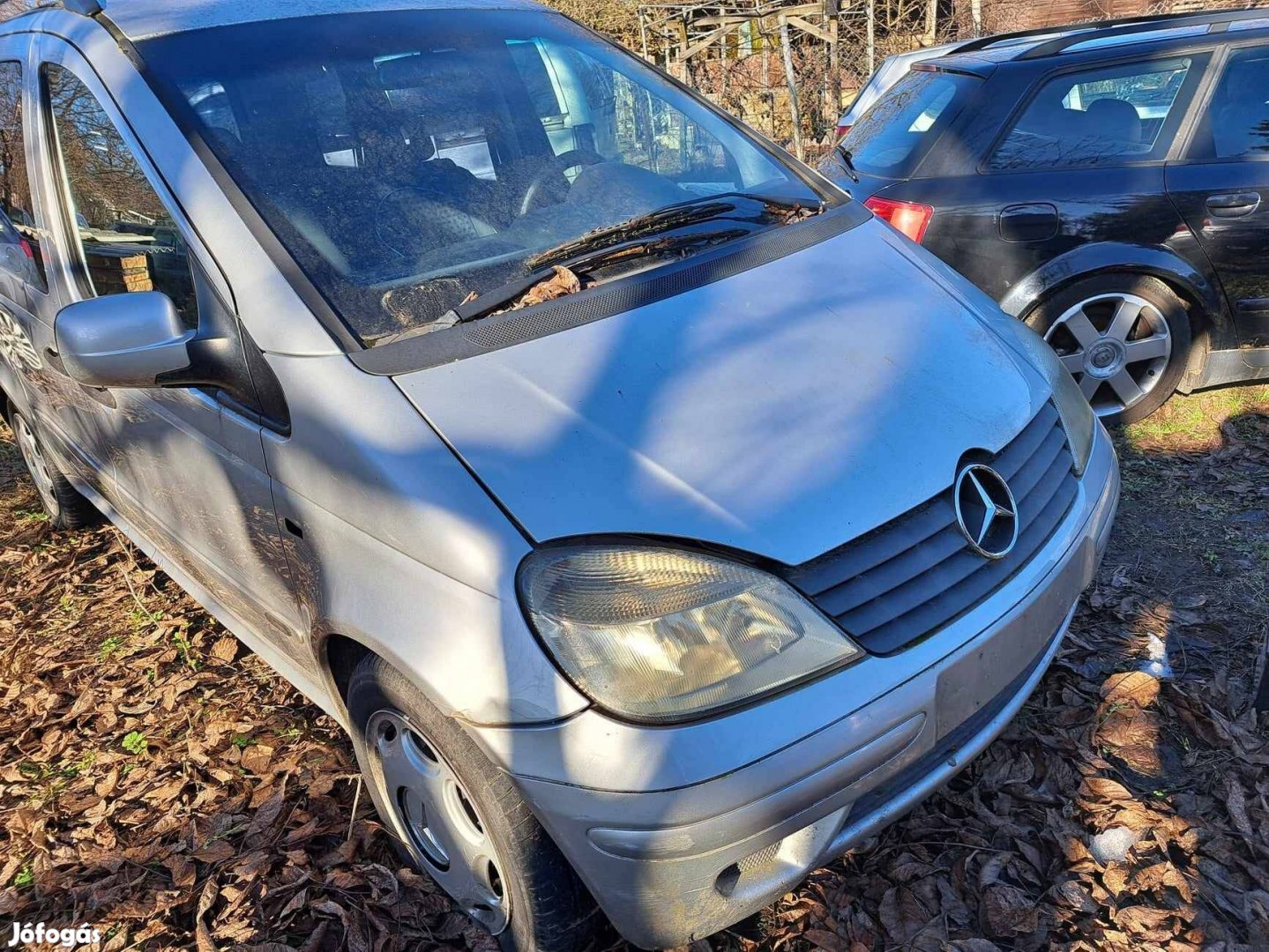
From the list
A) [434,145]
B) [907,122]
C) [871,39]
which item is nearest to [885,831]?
[434,145]

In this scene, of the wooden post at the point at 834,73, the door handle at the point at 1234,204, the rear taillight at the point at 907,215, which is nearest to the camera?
the door handle at the point at 1234,204

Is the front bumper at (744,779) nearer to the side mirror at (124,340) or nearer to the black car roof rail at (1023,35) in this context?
the side mirror at (124,340)

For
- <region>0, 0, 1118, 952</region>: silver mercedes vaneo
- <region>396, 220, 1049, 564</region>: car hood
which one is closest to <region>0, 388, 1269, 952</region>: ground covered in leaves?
<region>0, 0, 1118, 952</region>: silver mercedes vaneo

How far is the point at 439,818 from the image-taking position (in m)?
2.13

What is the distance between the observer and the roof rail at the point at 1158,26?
14.1 ft

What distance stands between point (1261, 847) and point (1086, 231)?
109 inches

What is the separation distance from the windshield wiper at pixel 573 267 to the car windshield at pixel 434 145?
1.7 inches

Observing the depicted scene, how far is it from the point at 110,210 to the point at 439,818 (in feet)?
6.18

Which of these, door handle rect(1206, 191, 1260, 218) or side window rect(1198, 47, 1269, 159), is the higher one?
side window rect(1198, 47, 1269, 159)

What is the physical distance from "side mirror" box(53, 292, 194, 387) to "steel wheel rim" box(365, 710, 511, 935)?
0.92 m

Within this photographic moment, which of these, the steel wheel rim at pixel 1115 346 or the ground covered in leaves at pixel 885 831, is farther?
the steel wheel rim at pixel 1115 346

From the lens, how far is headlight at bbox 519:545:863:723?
1677 millimetres

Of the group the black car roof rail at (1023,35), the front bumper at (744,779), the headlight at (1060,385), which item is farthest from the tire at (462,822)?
the black car roof rail at (1023,35)

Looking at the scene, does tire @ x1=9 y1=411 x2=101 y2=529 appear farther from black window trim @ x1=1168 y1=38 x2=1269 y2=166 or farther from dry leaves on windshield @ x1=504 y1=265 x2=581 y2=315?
black window trim @ x1=1168 y1=38 x2=1269 y2=166
